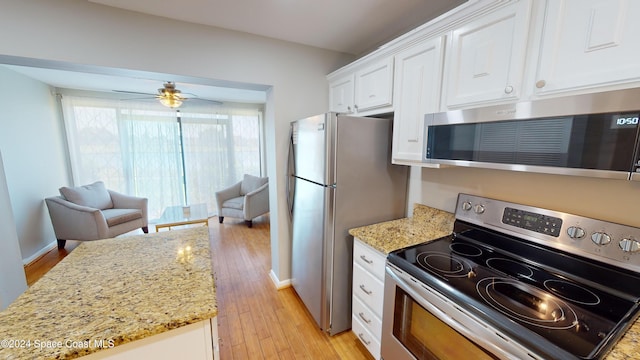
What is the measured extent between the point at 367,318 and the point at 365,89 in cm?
168

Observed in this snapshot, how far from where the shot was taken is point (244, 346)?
1792 millimetres

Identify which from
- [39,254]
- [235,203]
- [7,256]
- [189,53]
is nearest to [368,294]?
[189,53]

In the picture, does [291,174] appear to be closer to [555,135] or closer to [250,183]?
[555,135]

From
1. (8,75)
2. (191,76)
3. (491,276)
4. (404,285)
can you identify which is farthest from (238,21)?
(8,75)

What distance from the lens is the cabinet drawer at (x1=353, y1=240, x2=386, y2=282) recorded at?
1435 mm

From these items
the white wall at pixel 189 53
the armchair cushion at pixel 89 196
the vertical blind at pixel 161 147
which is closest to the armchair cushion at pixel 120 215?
the armchair cushion at pixel 89 196

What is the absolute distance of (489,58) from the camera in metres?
1.12

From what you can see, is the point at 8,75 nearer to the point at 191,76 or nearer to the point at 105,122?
the point at 105,122

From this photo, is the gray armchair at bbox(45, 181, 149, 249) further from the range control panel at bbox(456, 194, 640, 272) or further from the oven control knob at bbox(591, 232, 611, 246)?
the oven control knob at bbox(591, 232, 611, 246)

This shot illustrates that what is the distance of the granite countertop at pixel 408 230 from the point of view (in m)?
1.48

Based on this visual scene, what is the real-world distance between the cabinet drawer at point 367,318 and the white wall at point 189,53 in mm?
992

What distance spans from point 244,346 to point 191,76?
Result: 7.07 ft

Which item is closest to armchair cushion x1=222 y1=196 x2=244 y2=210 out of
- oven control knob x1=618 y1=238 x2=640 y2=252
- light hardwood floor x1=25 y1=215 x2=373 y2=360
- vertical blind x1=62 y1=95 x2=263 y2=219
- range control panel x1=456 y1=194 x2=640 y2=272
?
vertical blind x1=62 y1=95 x2=263 y2=219

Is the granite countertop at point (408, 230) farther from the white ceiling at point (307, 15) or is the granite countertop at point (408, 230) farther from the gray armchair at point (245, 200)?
the gray armchair at point (245, 200)
